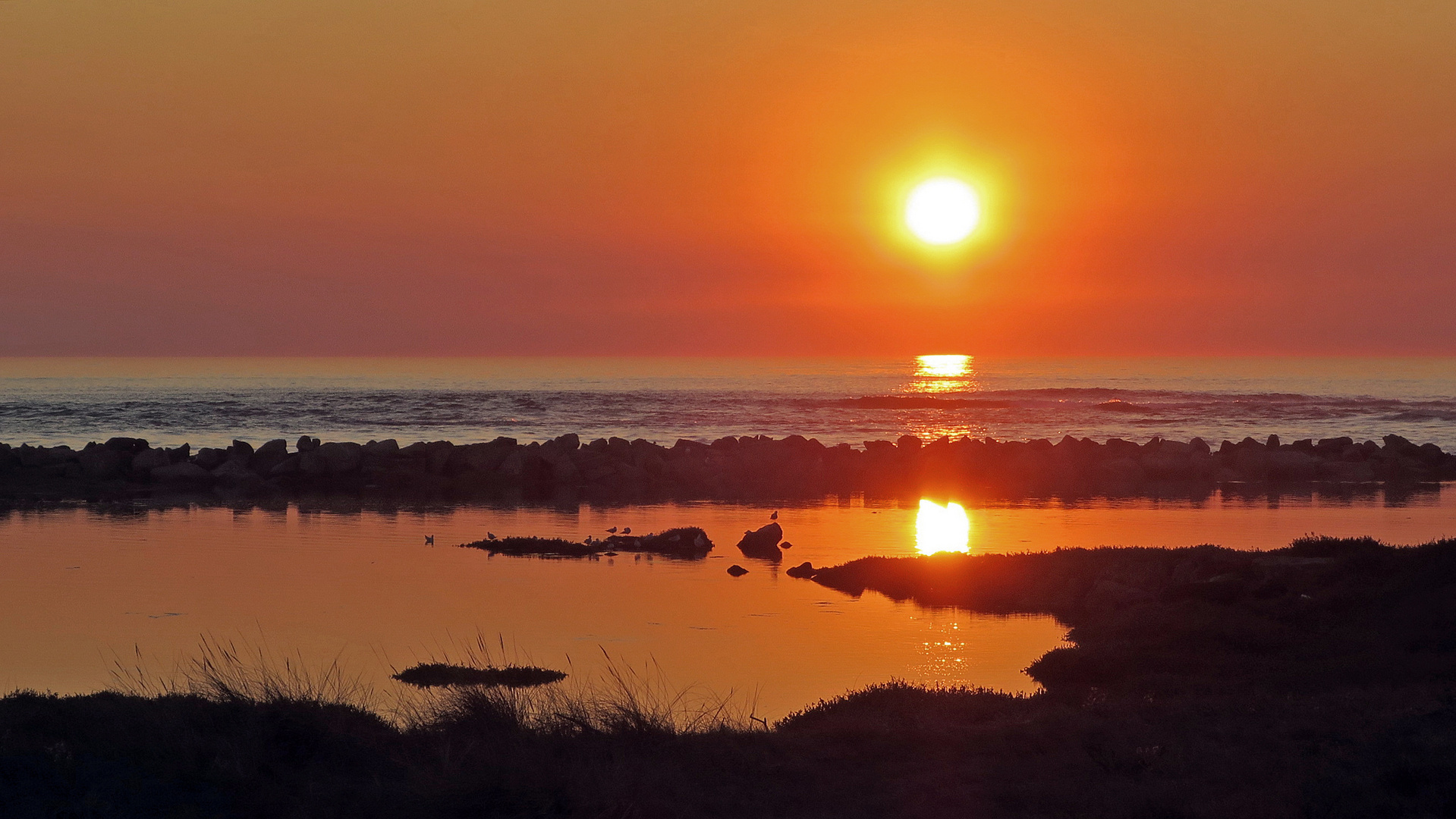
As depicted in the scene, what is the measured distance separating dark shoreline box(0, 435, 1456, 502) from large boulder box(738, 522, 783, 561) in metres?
12.4

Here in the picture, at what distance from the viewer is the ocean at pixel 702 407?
7231 cm

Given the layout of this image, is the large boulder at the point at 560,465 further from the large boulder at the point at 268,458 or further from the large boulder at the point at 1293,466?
the large boulder at the point at 1293,466

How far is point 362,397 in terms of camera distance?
106 meters

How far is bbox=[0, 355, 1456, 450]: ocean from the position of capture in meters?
72.3

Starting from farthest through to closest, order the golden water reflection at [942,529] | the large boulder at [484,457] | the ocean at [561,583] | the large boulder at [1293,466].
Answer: the large boulder at [1293,466] → the large boulder at [484,457] → the golden water reflection at [942,529] → the ocean at [561,583]

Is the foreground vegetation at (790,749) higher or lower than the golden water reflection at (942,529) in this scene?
higher

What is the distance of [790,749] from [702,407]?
8841cm

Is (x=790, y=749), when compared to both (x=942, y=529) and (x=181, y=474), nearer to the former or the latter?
(x=942, y=529)

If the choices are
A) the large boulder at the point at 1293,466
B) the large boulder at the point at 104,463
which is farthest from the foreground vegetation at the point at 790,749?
the large boulder at the point at 1293,466

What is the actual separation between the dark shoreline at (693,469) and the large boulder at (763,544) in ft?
40.7

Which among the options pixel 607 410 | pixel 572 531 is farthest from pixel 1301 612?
pixel 607 410

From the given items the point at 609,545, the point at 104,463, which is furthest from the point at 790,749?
the point at 104,463

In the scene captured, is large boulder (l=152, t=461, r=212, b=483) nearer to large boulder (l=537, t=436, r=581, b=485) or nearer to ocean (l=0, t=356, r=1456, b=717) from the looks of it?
ocean (l=0, t=356, r=1456, b=717)

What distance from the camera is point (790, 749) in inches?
396
